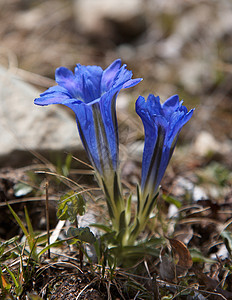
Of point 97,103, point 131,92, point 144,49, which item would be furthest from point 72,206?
point 144,49

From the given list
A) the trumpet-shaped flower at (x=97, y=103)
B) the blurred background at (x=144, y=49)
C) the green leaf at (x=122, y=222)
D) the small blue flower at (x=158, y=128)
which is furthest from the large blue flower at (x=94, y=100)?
the blurred background at (x=144, y=49)

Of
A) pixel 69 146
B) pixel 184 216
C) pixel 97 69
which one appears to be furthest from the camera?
pixel 69 146

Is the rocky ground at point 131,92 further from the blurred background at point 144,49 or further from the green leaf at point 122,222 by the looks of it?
the green leaf at point 122,222

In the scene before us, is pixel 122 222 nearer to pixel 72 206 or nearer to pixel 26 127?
pixel 72 206

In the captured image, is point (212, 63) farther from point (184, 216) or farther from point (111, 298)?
point (111, 298)

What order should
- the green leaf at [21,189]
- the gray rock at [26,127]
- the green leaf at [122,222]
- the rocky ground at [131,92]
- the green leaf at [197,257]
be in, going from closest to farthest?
the green leaf at [122,222] < the green leaf at [197,257] < the green leaf at [21,189] < the rocky ground at [131,92] < the gray rock at [26,127]

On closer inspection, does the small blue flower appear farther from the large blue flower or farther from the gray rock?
the gray rock

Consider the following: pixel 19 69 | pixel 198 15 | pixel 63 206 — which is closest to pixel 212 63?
pixel 198 15
